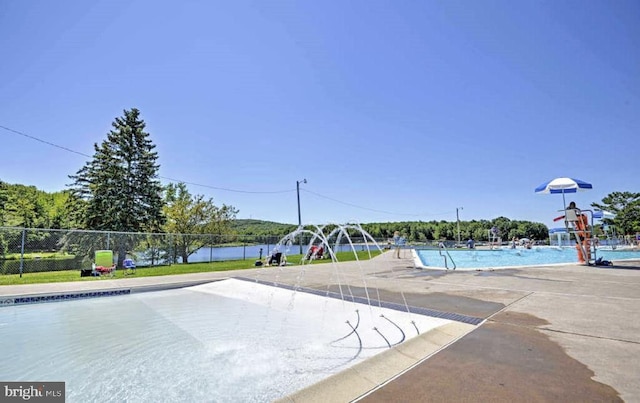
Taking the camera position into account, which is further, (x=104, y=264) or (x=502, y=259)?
(x=502, y=259)

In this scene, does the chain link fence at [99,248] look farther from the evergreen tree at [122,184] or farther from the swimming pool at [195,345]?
the evergreen tree at [122,184]

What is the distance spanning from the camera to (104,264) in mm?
13008

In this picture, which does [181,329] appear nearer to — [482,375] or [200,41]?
[482,375]

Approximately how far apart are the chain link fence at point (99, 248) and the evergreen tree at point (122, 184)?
4128 mm

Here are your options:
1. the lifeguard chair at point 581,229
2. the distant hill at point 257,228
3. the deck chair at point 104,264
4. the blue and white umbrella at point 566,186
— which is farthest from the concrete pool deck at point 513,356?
the distant hill at point 257,228

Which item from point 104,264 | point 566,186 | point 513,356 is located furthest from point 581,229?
point 104,264

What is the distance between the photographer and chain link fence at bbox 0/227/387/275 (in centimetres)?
1267

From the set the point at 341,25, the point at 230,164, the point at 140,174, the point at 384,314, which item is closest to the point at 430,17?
the point at 341,25

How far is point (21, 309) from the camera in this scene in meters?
7.42

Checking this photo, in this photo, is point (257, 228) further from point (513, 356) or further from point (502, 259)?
point (513, 356)

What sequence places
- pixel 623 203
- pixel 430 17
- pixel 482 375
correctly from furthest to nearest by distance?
pixel 623 203 → pixel 430 17 → pixel 482 375

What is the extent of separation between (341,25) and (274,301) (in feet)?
32.6

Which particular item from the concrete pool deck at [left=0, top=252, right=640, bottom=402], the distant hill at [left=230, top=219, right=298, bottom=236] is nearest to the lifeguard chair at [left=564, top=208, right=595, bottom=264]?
→ the concrete pool deck at [left=0, top=252, right=640, bottom=402]

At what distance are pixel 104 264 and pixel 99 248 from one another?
2.82 metres
